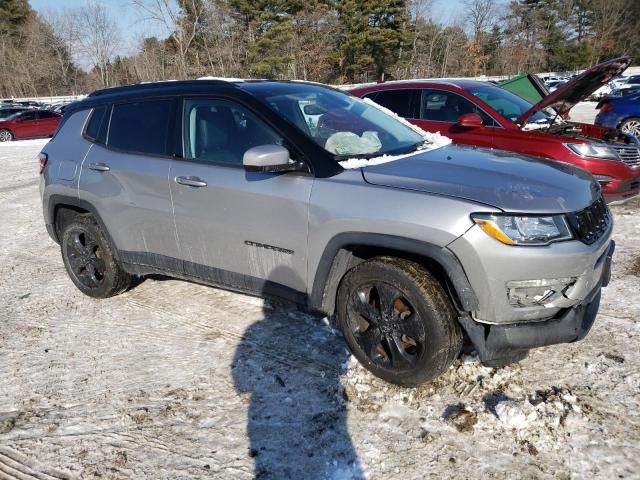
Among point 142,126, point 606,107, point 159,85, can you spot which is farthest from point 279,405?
point 606,107

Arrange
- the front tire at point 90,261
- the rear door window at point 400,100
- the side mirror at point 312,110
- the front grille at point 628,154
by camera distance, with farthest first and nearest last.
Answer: the rear door window at point 400,100 < the front grille at point 628,154 < the front tire at point 90,261 < the side mirror at point 312,110

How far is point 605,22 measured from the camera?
2036 inches

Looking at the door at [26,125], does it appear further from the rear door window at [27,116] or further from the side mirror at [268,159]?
the side mirror at [268,159]

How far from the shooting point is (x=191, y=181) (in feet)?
11.1

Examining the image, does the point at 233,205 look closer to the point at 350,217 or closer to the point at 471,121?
the point at 350,217

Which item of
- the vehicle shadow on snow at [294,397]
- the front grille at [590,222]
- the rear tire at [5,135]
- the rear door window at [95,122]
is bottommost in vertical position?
the rear tire at [5,135]

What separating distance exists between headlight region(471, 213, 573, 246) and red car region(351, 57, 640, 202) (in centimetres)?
357

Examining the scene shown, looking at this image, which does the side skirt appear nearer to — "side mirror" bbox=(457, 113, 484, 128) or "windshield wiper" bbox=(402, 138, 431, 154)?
"windshield wiper" bbox=(402, 138, 431, 154)

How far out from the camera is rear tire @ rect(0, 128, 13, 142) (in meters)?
21.7

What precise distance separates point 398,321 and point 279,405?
813mm

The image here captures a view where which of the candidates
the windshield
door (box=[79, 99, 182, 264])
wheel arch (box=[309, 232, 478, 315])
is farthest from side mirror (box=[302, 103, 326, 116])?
the windshield

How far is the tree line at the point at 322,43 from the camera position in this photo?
4406cm

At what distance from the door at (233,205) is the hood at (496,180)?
0.56 metres

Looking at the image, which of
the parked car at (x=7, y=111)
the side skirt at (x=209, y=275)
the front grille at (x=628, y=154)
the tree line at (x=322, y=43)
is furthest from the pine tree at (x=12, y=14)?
the front grille at (x=628, y=154)
